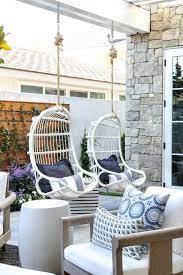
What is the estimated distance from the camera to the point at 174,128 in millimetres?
6828

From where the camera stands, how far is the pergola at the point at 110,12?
537 centimetres

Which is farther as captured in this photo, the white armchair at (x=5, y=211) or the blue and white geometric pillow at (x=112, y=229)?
the white armchair at (x=5, y=211)

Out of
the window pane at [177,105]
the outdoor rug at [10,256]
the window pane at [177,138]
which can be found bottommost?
the outdoor rug at [10,256]

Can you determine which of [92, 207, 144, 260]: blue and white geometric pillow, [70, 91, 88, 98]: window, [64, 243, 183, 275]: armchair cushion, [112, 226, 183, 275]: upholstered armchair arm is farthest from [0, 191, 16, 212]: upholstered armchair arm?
[70, 91, 88, 98]: window

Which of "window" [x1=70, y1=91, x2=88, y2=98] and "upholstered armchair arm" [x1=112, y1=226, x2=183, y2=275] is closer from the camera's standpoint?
"upholstered armchair arm" [x1=112, y1=226, x2=183, y2=275]

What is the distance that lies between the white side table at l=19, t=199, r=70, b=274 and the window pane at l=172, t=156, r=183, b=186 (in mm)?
3797

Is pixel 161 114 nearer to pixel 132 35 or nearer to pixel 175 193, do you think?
pixel 132 35

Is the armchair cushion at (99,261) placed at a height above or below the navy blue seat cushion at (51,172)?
below

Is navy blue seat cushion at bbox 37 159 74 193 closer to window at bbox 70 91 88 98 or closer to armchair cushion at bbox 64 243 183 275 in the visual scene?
armchair cushion at bbox 64 243 183 275

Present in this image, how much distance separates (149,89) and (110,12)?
1.60 metres

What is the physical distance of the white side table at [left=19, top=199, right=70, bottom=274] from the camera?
3.26 meters

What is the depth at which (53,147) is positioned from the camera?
20.9 feet

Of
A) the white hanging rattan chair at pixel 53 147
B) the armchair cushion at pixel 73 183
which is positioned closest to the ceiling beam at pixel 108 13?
the white hanging rattan chair at pixel 53 147

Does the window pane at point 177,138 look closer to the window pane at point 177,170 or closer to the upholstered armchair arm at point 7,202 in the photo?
the window pane at point 177,170
